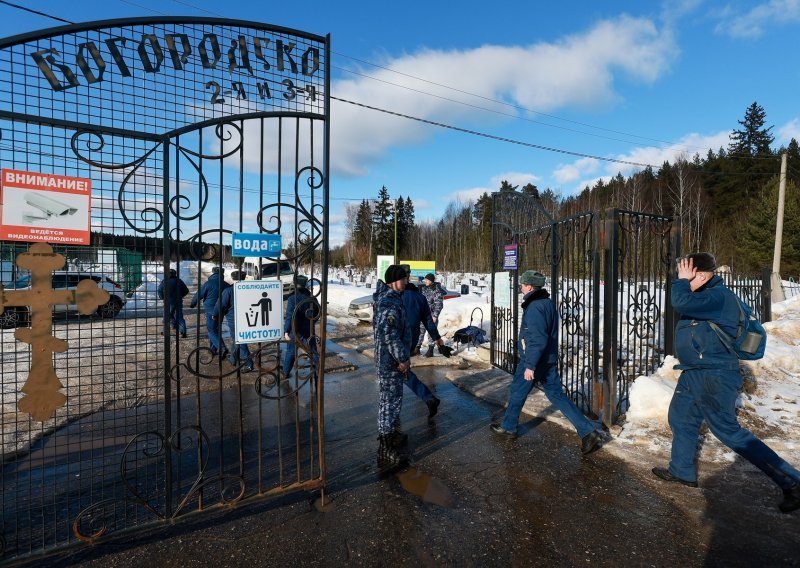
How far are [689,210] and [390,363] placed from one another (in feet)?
128

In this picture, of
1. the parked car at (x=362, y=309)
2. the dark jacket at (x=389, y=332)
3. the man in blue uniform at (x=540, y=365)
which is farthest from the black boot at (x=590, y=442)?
the parked car at (x=362, y=309)

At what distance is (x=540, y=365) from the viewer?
4.72 m

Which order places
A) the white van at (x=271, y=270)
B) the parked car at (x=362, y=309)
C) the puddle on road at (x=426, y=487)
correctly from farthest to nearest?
the parked car at (x=362, y=309) < the puddle on road at (x=426, y=487) < the white van at (x=271, y=270)

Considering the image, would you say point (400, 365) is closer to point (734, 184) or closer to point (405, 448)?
point (405, 448)

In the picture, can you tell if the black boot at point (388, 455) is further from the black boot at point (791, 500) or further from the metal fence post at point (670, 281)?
the metal fence post at point (670, 281)

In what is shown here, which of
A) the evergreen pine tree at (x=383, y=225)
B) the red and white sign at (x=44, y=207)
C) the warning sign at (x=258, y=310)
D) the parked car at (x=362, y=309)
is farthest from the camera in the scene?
the evergreen pine tree at (x=383, y=225)

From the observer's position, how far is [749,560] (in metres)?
2.85

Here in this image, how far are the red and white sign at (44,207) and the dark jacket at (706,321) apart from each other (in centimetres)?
434

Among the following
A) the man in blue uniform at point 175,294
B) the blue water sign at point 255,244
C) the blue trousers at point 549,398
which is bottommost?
the blue trousers at point 549,398

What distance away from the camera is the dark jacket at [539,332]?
4.60 metres

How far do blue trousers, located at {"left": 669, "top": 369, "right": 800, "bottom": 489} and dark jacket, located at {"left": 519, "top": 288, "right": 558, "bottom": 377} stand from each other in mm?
1187

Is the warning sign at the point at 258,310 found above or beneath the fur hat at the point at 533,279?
beneath

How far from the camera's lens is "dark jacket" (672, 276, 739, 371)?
145 inches

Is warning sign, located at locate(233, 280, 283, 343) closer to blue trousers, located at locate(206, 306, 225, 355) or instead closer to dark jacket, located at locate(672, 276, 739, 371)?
dark jacket, located at locate(672, 276, 739, 371)
